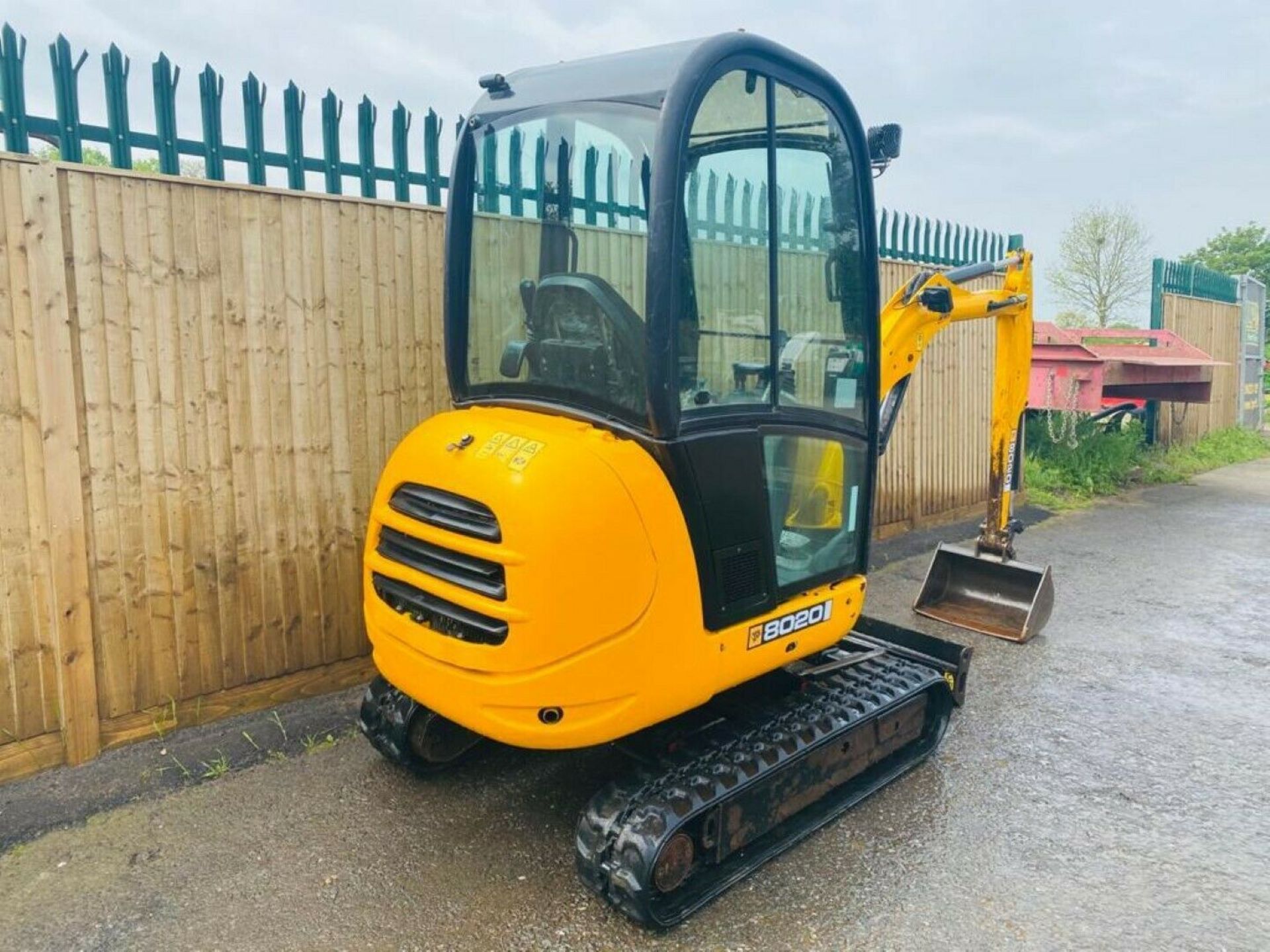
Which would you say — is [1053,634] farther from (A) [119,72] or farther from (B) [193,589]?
(A) [119,72]

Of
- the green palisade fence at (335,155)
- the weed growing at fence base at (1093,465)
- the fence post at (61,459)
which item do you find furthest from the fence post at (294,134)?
the weed growing at fence base at (1093,465)

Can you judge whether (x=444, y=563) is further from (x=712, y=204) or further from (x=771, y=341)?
(x=712, y=204)

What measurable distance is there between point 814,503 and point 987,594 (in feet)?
9.13

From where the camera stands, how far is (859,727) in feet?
10.9

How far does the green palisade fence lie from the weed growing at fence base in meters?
7.03

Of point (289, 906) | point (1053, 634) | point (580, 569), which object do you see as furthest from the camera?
point (1053, 634)

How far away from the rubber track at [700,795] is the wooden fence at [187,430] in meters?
1.70

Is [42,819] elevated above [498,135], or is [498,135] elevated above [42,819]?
[498,135]

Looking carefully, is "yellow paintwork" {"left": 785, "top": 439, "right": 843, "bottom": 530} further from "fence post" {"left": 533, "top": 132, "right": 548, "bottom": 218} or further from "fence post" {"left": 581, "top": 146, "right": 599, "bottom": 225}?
"fence post" {"left": 533, "top": 132, "right": 548, "bottom": 218}

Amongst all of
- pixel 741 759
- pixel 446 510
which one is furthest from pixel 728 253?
pixel 741 759

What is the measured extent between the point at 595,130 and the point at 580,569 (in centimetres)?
145

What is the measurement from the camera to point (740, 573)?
2.90 meters

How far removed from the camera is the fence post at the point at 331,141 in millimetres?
3936

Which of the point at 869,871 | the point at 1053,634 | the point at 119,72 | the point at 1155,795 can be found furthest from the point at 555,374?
the point at 1053,634
